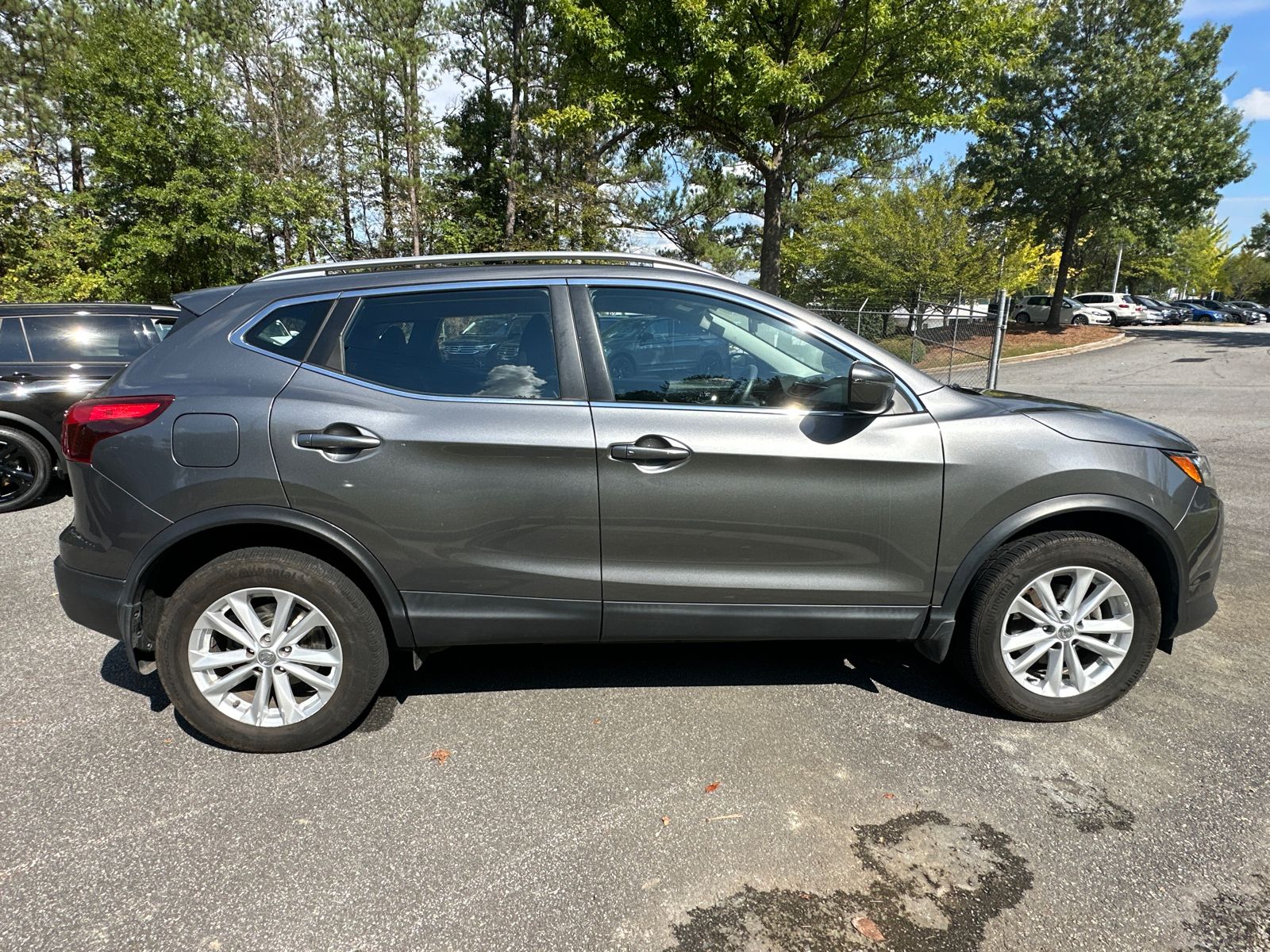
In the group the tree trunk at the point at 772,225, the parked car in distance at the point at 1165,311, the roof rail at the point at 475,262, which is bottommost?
the parked car in distance at the point at 1165,311

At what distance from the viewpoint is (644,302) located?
286cm

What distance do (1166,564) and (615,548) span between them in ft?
7.19

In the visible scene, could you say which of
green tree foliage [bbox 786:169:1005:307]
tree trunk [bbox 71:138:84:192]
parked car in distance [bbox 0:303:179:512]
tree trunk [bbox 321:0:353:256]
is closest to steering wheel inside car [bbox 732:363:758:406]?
parked car in distance [bbox 0:303:179:512]

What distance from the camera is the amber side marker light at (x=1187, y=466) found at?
2.94m

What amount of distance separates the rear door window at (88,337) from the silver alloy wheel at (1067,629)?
685 centimetres

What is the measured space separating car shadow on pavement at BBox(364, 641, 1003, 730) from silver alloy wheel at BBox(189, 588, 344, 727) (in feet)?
1.40

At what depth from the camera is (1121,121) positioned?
80.3 feet

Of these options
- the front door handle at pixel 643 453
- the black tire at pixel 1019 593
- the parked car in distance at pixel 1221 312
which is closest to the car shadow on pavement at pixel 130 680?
the front door handle at pixel 643 453

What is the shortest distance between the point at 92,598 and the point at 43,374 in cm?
480

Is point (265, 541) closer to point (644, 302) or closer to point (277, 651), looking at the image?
point (277, 651)

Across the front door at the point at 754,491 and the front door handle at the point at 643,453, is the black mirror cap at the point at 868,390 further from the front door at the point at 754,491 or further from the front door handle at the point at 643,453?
Result: the front door handle at the point at 643,453

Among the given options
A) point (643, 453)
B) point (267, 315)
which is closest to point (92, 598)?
point (267, 315)

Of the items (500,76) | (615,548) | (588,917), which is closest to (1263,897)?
(588,917)

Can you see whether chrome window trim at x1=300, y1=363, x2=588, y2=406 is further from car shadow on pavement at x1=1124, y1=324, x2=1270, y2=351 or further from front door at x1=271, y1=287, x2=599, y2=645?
car shadow on pavement at x1=1124, y1=324, x2=1270, y2=351
